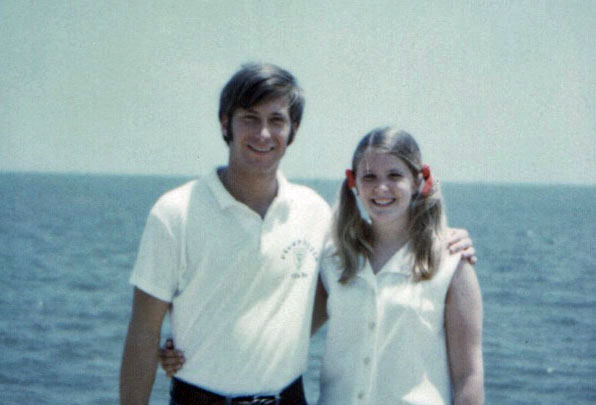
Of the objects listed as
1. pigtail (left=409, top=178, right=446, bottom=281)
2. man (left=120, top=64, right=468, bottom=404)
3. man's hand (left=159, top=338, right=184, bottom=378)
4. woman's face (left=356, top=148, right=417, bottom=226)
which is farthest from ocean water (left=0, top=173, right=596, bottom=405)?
man's hand (left=159, top=338, right=184, bottom=378)

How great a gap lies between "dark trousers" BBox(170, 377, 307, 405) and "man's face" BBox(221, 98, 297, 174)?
1122 mm

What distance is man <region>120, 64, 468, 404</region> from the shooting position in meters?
3.40

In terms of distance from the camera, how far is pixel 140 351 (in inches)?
136

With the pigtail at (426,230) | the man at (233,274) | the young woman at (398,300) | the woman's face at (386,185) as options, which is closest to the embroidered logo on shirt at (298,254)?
the man at (233,274)

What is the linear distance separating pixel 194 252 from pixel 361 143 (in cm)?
108

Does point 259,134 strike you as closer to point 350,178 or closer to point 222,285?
point 350,178

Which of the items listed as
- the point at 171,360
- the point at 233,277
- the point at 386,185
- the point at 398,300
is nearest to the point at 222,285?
the point at 233,277

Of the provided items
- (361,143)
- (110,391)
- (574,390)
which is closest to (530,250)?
(574,390)

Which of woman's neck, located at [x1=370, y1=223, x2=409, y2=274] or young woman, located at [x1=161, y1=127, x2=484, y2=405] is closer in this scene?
young woman, located at [x1=161, y1=127, x2=484, y2=405]

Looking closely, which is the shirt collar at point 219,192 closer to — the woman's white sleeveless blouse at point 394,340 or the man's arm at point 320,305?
the man's arm at point 320,305

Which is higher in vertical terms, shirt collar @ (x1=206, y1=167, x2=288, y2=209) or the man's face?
the man's face

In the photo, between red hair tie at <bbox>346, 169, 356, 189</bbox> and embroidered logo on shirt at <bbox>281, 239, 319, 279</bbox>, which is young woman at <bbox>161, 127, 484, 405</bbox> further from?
embroidered logo on shirt at <bbox>281, 239, 319, 279</bbox>

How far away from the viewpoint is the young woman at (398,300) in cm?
344

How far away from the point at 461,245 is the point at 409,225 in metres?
0.30
